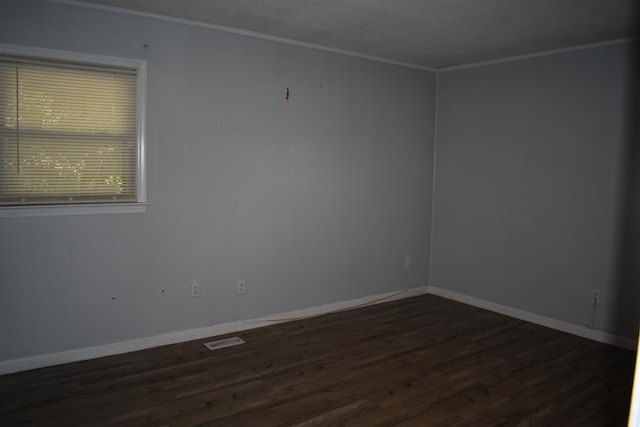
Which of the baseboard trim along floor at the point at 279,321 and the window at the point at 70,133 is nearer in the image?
the window at the point at 70,133

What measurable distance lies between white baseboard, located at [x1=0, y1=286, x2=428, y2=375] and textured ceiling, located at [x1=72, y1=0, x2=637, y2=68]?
2.42 meters

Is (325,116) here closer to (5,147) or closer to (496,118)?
(496,118)

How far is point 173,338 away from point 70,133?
5.58ft

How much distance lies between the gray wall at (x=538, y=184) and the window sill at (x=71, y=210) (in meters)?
3.25

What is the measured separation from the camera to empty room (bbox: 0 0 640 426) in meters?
3.15

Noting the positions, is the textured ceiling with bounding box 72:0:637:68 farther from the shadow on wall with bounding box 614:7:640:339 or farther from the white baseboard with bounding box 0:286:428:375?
the white baseboard with bounding box 0:286:428:375

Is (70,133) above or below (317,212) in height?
above

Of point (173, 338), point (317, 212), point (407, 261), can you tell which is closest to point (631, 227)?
point (407, 261)

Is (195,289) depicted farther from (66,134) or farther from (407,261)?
(407,261)

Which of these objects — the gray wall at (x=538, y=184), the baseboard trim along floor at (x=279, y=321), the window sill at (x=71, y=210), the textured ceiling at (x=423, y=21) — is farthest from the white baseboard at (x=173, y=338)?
the textured ceiling at (x=423, y=21)

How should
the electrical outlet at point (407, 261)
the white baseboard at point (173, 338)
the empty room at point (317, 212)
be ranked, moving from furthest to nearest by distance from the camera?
the electrical outlet at point (407, 261), the white baseboard at point (173, 338), the empty room at point (317, 212)

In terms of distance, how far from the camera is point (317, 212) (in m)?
4.62

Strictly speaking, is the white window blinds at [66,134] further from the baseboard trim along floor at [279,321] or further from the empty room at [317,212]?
the baseboard trim along floor at [279,321]

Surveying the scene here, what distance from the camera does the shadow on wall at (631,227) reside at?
A: 387cm
